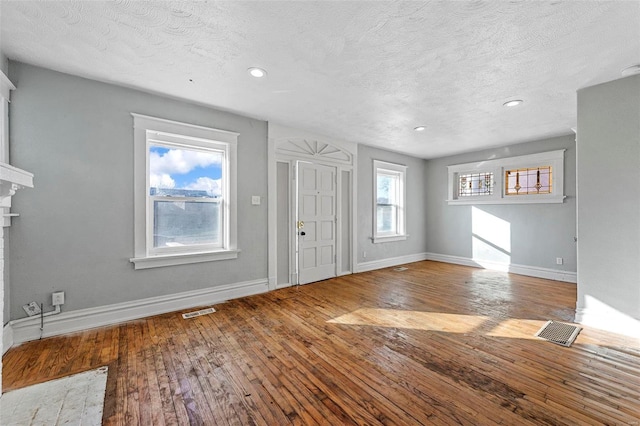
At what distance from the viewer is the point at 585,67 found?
2510 mm

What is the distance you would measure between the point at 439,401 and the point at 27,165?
3.95m

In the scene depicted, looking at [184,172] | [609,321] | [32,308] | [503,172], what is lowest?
[609,321]

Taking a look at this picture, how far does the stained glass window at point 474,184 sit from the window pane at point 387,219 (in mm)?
1593

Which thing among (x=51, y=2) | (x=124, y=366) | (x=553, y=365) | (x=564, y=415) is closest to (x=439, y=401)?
(x=564, y=415)

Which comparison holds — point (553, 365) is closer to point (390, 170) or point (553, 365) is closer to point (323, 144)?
point (323, 144)

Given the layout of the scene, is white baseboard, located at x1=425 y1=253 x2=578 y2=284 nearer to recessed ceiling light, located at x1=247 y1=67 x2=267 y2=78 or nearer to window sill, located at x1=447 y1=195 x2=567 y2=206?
window sill, located at x1=447 y1=195 x2=567 y2=206

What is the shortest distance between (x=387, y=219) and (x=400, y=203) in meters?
0.55

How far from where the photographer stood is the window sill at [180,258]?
3.05 metres

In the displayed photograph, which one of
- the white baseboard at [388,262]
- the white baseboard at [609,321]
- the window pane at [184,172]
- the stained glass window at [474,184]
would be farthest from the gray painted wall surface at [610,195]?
the window pane at [184,172]

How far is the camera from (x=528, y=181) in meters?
5.23

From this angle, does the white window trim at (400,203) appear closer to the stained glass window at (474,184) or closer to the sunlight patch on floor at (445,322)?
the stained glass window at (474,184)

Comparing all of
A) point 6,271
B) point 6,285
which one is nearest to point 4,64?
point 6,271

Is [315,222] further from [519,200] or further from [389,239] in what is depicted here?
[519,200]

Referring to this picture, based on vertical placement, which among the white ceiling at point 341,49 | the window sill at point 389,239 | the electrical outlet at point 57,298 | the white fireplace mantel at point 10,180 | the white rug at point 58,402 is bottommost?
the white rug at point 58,402
